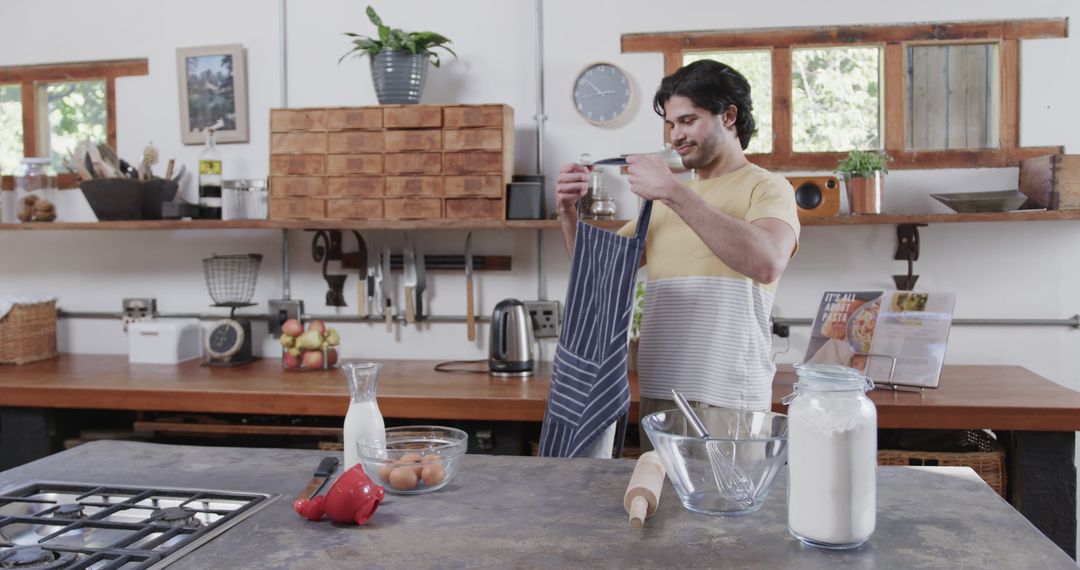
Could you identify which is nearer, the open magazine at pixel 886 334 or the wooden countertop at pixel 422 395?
the wooden countertop at pixel 422 395

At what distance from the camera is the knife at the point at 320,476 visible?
1.43 m

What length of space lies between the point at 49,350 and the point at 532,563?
317 cm

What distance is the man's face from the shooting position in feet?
7.04

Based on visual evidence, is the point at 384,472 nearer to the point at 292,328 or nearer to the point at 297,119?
the point at 292,328

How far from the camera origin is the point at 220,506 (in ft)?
4.66

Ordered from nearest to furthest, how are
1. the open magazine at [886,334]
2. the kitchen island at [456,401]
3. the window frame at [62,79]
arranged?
1. the kitchen island at [456,401]
2. the open magazine at [886,334]
3. the window frame at [62,79]

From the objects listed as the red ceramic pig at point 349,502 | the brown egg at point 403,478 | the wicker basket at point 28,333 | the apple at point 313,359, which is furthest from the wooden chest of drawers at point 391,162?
the red ceramic pig at point 349,502

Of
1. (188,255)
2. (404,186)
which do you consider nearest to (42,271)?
(188,255)

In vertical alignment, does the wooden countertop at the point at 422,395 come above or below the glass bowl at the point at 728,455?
below

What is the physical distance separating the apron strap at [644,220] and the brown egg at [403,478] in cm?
96

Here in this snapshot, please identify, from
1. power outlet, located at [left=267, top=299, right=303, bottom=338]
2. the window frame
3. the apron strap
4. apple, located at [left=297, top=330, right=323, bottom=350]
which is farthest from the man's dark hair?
the window frame

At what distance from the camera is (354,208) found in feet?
10.4

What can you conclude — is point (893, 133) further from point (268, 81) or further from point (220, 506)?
point (220, 506)

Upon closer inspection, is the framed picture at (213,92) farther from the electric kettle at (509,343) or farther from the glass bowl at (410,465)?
the glass bowl at (410,465)
